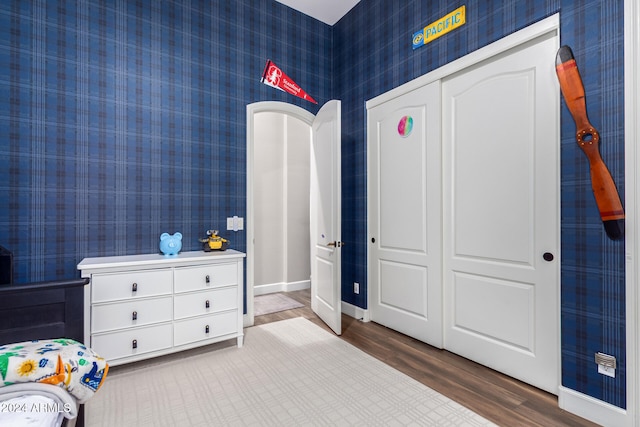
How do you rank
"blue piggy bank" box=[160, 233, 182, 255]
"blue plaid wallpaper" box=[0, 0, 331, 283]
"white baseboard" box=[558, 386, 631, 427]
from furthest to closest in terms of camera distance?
"blue piggy bank" box=[160, 233, 182, 255]
"blue plaid wallpaper" box=[0, 0, 331, 283]
"white baseboard" box=[558, 386, 631, 427]

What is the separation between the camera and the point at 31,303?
1569mm

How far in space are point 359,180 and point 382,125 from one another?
616mm

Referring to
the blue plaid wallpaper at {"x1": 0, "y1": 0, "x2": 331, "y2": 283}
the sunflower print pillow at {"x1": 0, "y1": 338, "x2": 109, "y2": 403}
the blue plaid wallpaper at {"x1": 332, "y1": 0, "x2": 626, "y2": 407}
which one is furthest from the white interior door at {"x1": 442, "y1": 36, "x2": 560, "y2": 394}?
the sunflower print pillow at {"x1": 0, "y1": 338, "x2": 109, "y2": 403}

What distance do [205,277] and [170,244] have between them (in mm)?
416

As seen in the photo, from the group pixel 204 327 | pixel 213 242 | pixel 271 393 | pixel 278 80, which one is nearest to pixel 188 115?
pixel 278 80

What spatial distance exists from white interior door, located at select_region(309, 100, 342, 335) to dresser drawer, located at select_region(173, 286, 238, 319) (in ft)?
3.03

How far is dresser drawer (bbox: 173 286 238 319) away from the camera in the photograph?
2545mm

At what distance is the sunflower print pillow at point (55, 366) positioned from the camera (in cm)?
119

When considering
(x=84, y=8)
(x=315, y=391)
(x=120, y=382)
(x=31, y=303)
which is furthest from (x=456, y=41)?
(x=120, y=382)

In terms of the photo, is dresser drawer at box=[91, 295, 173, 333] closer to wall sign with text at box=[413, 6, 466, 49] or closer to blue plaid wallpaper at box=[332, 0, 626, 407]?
→ blue plaid wallpaper at box=[332, 0, 626, 407]

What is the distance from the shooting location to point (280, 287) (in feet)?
16.0

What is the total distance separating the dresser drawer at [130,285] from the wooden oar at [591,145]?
2.78m

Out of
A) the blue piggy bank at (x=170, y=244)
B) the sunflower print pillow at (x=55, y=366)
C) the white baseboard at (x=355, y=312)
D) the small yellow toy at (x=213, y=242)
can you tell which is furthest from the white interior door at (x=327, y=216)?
the sunflower print pillow at (x=55, y=366)

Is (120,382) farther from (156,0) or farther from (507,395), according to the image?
(156,0)
